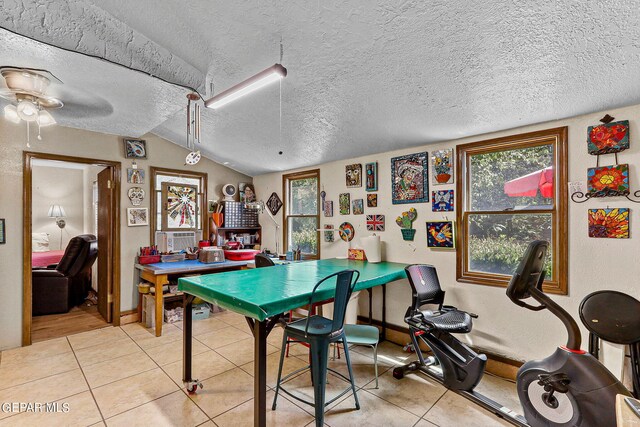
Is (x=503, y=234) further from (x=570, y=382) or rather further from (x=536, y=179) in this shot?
(x=570, y=382)

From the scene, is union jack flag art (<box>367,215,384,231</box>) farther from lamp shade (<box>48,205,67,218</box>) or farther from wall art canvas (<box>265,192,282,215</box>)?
lamp shade (<box>48,205,67,218</box>)

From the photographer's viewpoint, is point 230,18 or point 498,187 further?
point 498,187

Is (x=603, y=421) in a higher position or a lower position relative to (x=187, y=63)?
lower

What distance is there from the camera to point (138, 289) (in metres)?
3.98

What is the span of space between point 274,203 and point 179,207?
1473 millimetres

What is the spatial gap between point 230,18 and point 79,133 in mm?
3108

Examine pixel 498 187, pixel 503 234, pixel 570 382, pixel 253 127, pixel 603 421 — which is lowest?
pixel 603 421

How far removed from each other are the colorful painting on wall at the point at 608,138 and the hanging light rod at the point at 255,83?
237cm

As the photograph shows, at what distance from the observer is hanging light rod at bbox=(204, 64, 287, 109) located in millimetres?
1747

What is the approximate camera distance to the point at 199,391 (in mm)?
2410

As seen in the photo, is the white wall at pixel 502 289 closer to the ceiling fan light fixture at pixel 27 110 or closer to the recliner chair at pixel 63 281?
the ceiling fan light fixture at pixel 27 110

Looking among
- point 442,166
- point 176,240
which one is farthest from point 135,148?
point 442,166

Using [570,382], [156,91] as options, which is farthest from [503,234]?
[156,91]

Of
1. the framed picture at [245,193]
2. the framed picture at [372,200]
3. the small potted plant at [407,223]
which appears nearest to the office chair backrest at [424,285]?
the small potted plant at [407,223]
